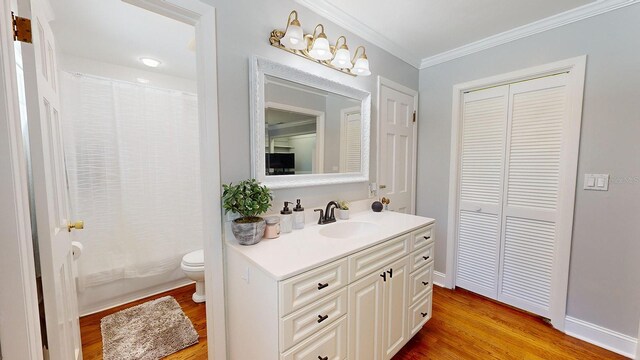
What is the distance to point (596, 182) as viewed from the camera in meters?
1.75

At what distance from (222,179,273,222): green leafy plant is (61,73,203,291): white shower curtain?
1564 mm

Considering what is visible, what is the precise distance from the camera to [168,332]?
186 centimetres

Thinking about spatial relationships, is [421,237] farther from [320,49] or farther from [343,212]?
[320,49]

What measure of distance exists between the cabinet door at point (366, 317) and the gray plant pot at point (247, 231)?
1.80 feet

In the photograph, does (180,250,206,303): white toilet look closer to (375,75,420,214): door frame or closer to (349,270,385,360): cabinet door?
(349,270,385,360): cabinet door

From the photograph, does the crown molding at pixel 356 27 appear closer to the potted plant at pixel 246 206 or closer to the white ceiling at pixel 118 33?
the white ceiling at pixel 118 33

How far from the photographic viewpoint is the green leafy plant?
1.22 meters

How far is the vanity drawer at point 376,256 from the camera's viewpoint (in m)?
1.24

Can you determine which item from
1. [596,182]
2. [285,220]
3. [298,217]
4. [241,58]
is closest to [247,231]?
[285,220]

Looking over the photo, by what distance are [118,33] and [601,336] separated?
4.12 meters

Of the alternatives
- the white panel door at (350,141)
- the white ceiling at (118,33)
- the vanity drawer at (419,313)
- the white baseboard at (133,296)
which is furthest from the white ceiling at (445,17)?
the white baseboard at (133,296)

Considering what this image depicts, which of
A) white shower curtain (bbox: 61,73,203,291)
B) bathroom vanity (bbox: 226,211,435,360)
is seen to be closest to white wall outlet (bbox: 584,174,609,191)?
bathroom vanity (bbox: 226,211,435,360)

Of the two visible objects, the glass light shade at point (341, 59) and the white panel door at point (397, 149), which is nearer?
the glass light shade at point (341, 59)

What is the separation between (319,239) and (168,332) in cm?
151
